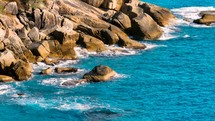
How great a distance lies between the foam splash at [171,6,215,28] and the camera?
142500mm

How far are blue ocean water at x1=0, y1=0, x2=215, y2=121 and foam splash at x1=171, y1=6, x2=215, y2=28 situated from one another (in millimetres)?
26190

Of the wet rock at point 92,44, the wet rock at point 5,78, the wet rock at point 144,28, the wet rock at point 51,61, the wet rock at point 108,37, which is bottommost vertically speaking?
the wet rock at point 5,78

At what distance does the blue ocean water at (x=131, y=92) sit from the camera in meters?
79.6

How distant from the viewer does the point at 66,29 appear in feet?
375

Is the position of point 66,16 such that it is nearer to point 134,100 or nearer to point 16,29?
point 16,29

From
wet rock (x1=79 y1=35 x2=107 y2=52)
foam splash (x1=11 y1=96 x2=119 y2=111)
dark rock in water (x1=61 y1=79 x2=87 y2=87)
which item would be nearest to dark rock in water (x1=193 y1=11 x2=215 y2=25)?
wet rock (x1=79 y1=35 x2=107 y2=52)

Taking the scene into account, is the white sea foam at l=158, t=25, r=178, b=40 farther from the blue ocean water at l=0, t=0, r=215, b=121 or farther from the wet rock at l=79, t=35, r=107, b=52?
the wet rock at l=79, t=35, r=107, b=52

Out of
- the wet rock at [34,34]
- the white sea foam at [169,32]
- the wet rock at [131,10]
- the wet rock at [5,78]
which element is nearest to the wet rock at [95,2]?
the wet rock at [131,10]

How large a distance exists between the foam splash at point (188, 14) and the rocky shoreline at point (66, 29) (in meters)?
4.87

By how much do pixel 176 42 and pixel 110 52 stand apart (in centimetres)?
1860

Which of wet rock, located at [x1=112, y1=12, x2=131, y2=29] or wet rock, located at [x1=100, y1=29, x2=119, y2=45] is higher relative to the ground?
wet rock, located at [x1=112, y1=12, x2=131, y2=29]

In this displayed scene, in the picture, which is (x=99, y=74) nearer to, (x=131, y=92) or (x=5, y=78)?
(x=131, y=92)

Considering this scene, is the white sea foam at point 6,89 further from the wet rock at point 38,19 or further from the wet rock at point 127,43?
the wet rock at point 127,43

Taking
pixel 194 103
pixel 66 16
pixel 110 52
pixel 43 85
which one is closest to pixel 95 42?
pixel 110 52
